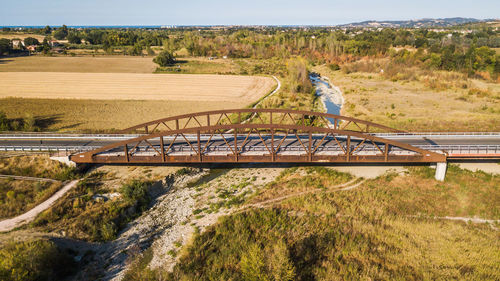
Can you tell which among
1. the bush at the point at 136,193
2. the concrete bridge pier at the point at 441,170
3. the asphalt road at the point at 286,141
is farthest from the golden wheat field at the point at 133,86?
the concrete bridge pier at the point at 441,170

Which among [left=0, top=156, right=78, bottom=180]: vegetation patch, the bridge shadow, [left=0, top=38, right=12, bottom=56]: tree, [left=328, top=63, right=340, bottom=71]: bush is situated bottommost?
[left=0, top=156, right=78, bottom=180]: vegetation patch

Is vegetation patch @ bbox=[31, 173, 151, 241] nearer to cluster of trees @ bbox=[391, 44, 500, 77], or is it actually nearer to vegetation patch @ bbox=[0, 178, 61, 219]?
vegetation patch @ bbox=[0, 178, 61, 219]

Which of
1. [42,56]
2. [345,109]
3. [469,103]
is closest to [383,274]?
[345,109]

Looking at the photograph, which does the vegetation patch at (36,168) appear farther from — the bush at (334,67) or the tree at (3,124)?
the bush at (334,67)

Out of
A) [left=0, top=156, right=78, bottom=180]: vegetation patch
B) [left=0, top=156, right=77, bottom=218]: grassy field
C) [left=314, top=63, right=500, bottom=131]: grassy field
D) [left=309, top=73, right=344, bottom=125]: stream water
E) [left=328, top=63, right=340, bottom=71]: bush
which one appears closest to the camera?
[left=0, top=156, right=77, bottom=218]: grassy field

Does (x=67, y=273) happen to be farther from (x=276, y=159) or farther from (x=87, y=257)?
(x=276, y=159)

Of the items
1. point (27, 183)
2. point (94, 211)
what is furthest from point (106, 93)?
point (94, 211)

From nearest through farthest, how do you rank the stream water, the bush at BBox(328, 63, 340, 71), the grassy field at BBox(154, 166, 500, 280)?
the grassy field at BBox(154, 166, 500, 280) → the stream water → the bush at BBox(328, 63, 340, 71)

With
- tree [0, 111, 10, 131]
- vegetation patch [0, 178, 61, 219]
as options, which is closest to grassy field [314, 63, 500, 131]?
vegetation patch [0, 178, 61, 219]

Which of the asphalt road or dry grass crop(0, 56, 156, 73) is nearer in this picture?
the asphalt road
